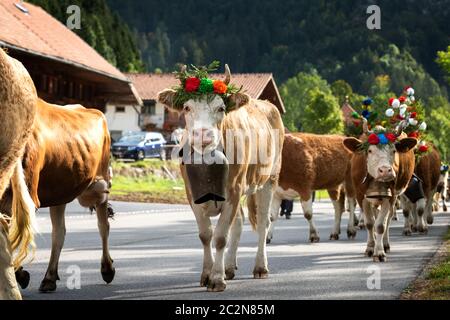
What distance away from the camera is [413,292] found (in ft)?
28.0

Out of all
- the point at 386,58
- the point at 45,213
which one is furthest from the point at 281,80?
the point at 45,213

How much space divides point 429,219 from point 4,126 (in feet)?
56.2

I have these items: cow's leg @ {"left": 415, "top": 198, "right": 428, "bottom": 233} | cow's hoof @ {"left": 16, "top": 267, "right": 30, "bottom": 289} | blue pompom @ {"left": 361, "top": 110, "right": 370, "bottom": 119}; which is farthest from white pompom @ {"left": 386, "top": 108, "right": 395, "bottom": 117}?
cow's hoof @ {"left": 16, "top": 267, "right": 30, "bottom": 289}

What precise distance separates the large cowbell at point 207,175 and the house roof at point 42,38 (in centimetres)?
2204

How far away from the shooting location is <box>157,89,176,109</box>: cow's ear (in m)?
8.91

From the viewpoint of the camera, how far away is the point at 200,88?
8.77m

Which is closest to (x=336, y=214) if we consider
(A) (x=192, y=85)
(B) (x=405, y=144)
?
(B) (x=405, y=144)

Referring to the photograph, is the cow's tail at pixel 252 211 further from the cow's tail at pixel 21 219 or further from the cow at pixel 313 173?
the cow's tail at pixel 21 219

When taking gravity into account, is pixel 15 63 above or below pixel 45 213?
above

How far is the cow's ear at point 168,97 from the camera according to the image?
29.2 ft

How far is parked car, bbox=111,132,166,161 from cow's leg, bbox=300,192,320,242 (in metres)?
31.7

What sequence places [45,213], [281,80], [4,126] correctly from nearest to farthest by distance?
[4,126] → [45,213] → [281,80]

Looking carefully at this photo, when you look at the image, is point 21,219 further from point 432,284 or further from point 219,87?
point 432,284

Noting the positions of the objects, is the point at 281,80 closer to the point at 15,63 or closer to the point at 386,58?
the point at 386,58
